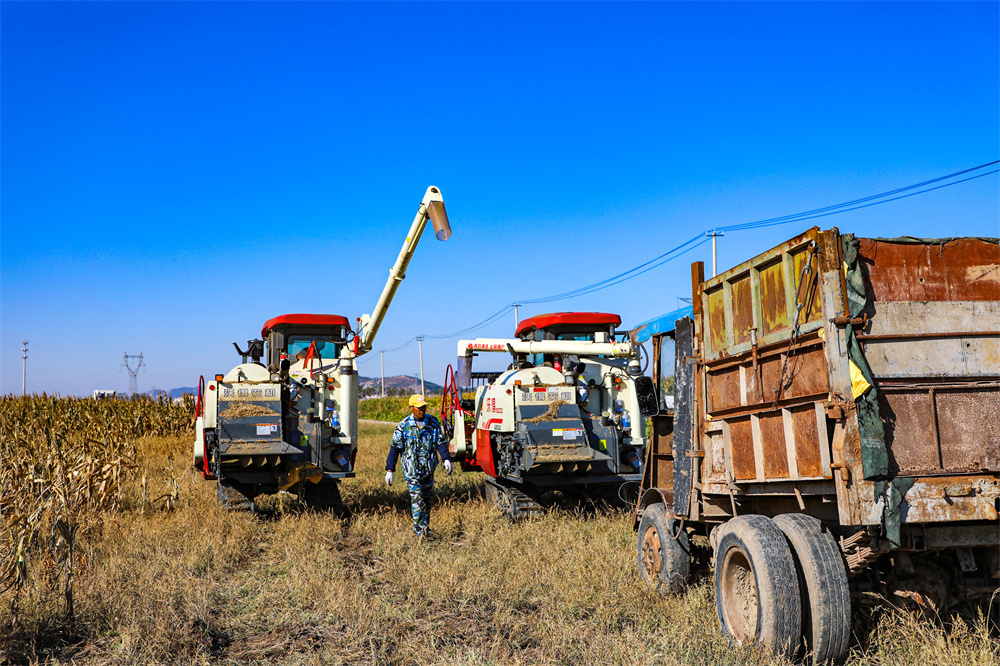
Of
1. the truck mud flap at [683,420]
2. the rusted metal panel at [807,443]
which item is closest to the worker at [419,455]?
the truck mud flap at [683,420]

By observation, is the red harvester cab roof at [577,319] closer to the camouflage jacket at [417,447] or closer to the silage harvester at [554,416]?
the silage harvester at [554,416]

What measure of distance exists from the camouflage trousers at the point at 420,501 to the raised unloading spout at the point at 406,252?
2.51 meters

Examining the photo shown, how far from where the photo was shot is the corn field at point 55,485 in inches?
222

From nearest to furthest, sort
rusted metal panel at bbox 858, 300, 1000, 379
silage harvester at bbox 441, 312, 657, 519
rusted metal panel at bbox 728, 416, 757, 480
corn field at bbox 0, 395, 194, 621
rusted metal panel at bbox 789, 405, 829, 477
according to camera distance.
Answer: rusted metal panel at bbox 858, 300, 1000, 379
rusted metal panel at bbox 789, 405, 829, 477
rusted metal panel at bbox 728, 416, 757, 480
corn field at bbox 0, 395, 194, 621
silage harvester at bbox 441, 312, 657, 519

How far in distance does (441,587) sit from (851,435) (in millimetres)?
3844

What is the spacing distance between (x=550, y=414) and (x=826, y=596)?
5932mm

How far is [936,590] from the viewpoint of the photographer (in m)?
4.67

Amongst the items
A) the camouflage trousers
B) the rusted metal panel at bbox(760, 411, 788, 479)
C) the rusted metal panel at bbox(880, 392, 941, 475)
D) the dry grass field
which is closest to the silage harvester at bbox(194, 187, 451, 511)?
the dry grass field

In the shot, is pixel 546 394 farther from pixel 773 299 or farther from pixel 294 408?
pixel 773 299

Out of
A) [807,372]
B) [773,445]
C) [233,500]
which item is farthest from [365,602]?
[233,500]

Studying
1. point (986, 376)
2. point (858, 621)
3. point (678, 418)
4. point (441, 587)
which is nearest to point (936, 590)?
point (858, 621)

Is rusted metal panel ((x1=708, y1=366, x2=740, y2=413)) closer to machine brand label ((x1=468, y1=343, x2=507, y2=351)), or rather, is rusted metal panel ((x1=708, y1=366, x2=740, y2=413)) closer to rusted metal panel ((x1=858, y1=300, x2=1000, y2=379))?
rusted metal panel ((x1=858, y1=300, x2=1000, y2=379))

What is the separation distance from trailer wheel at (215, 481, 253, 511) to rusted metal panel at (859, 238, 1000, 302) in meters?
8.73

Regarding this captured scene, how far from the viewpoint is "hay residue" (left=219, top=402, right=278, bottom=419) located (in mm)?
10086
